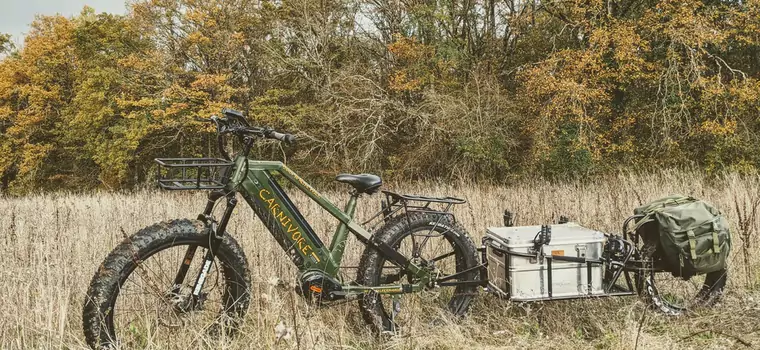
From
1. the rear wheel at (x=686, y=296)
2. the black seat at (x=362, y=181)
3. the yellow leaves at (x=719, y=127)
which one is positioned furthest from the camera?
the yellow leaves at (x=719, y=127)

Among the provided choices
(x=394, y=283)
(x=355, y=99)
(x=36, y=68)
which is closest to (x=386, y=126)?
(x=355, y=99)

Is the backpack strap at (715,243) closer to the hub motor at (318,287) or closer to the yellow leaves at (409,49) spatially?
the hub motor at (318,287)

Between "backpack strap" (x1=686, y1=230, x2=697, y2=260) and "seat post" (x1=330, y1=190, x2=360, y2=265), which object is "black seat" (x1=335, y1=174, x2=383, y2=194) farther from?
"backpack strap" (x1=686, y1=230, x2=697, y2=260)

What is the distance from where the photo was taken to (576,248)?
10.1 ft

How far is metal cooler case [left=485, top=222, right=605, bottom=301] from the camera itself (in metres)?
3.00

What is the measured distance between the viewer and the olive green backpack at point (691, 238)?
3.04m

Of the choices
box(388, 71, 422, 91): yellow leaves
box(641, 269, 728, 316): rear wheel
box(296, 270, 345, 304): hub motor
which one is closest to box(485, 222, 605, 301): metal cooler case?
box(641, 269, 728, 316): rear wheel

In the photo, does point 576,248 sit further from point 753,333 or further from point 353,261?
point 353,261

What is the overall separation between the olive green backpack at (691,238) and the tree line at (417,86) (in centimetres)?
1024

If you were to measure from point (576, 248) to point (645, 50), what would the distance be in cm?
1356

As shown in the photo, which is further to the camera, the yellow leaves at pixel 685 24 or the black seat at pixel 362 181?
the yellow leaves at pixel 685 24

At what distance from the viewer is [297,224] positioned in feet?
9.18

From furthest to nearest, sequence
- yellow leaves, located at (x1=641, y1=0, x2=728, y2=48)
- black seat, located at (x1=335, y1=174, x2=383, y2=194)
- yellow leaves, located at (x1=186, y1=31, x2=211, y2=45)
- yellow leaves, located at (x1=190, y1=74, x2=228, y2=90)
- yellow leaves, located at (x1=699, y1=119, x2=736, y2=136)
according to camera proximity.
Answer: yellow leaves, located at (x1=186, y1=31, x2=211, y2=45)
yellow leaves, located at (x1=190, y1=74, x2=228, y2=90)
yellow leaves, located at (x1=699, y1=119, x2=736, y2=136)
yellow leaves, located at (x1=641, y1=0, x2=728, y2=48)
black seat, located at (x1=335, y1=174, x2=383, y2=194)

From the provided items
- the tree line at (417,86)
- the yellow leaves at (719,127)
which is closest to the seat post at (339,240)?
the tree line at (417,86)
